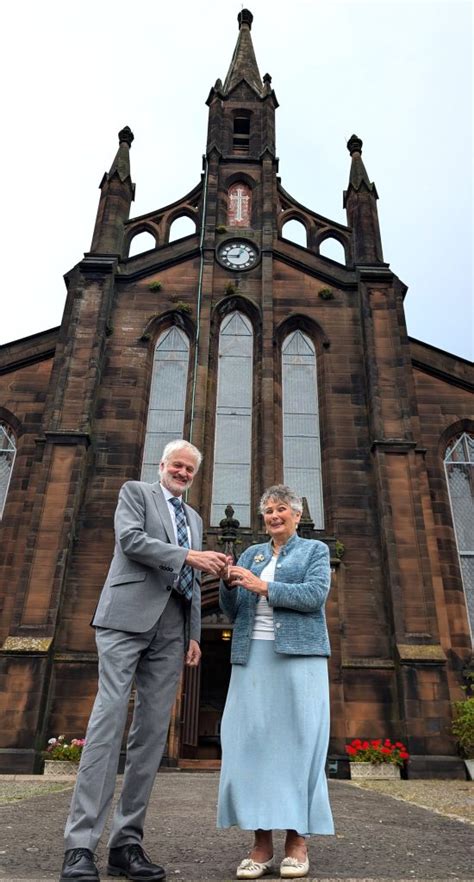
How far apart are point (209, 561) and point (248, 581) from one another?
21 cm

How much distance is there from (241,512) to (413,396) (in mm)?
4446

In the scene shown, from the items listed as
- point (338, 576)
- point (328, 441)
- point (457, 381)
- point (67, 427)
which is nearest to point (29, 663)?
point (67, 427)

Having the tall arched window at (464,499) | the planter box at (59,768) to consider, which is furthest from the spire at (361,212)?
the planter box at (59,768)

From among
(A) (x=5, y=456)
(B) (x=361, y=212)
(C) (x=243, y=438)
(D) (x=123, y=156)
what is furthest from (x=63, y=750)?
(D) (x=123, y=156)

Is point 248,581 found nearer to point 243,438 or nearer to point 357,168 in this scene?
point 243,438

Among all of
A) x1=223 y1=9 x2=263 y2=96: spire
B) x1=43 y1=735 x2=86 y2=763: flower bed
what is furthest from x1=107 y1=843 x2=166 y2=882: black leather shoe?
x1=223 y1=9 x2=263 y2=96: spire

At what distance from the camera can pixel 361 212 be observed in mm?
17266

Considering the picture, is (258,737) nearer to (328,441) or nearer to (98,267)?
(328,441)

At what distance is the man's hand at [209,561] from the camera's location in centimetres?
317

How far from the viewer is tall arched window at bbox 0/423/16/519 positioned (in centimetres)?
1416

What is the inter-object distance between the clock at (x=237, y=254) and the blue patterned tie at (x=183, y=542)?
13740 millimetres

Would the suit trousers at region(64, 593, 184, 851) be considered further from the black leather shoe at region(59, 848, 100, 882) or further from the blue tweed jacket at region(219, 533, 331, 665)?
the blue tweed jacket at region(219, 533, 331, 665)

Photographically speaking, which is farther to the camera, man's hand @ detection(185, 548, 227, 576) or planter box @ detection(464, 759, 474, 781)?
planter box @ detection(464, 759, 474, 781)

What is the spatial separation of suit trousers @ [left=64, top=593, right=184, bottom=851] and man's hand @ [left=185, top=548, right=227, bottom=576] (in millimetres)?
332
